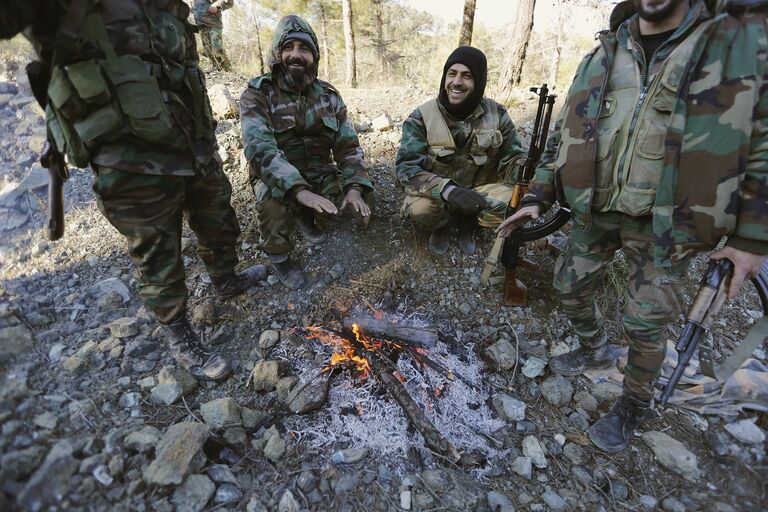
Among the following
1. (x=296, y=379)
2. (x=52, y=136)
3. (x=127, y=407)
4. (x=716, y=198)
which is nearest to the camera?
(x=716, y=198)

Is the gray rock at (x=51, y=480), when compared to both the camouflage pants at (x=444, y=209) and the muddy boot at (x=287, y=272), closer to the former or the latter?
the muddy boot at (x=287, y=272)

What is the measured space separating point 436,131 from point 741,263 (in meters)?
2.47

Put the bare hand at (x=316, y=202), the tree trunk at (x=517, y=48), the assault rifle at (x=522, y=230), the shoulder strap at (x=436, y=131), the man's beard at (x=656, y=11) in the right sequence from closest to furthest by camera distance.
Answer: the man's beard at (x=656, y=11) → the bare hand at (x=316, y=202) → the assault rifle at (x=522, y=230) → the shoulder strap at (x=436, y=131) → the tree trunk at (x=517, y=48)

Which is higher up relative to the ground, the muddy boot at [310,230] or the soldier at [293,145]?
the soldier at [293,145]

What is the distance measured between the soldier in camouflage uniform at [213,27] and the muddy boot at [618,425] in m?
8.83

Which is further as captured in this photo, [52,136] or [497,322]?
[497,322]

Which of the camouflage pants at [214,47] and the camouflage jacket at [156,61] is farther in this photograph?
the camouflage pants at [214,47]

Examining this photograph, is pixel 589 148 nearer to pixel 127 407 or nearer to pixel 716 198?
pixel 716 198

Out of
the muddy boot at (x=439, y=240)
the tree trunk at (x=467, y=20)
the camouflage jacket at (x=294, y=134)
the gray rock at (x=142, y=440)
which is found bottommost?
the gray rock at (x=142, y=440)

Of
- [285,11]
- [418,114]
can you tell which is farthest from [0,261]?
[285,11]

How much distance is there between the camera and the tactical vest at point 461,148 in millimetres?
3582

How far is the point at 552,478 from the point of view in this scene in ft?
7.12

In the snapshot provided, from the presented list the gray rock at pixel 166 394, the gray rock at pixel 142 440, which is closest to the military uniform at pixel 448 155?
the gray rock at pixel 166 394

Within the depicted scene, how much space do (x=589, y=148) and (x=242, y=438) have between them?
8.44 feet
